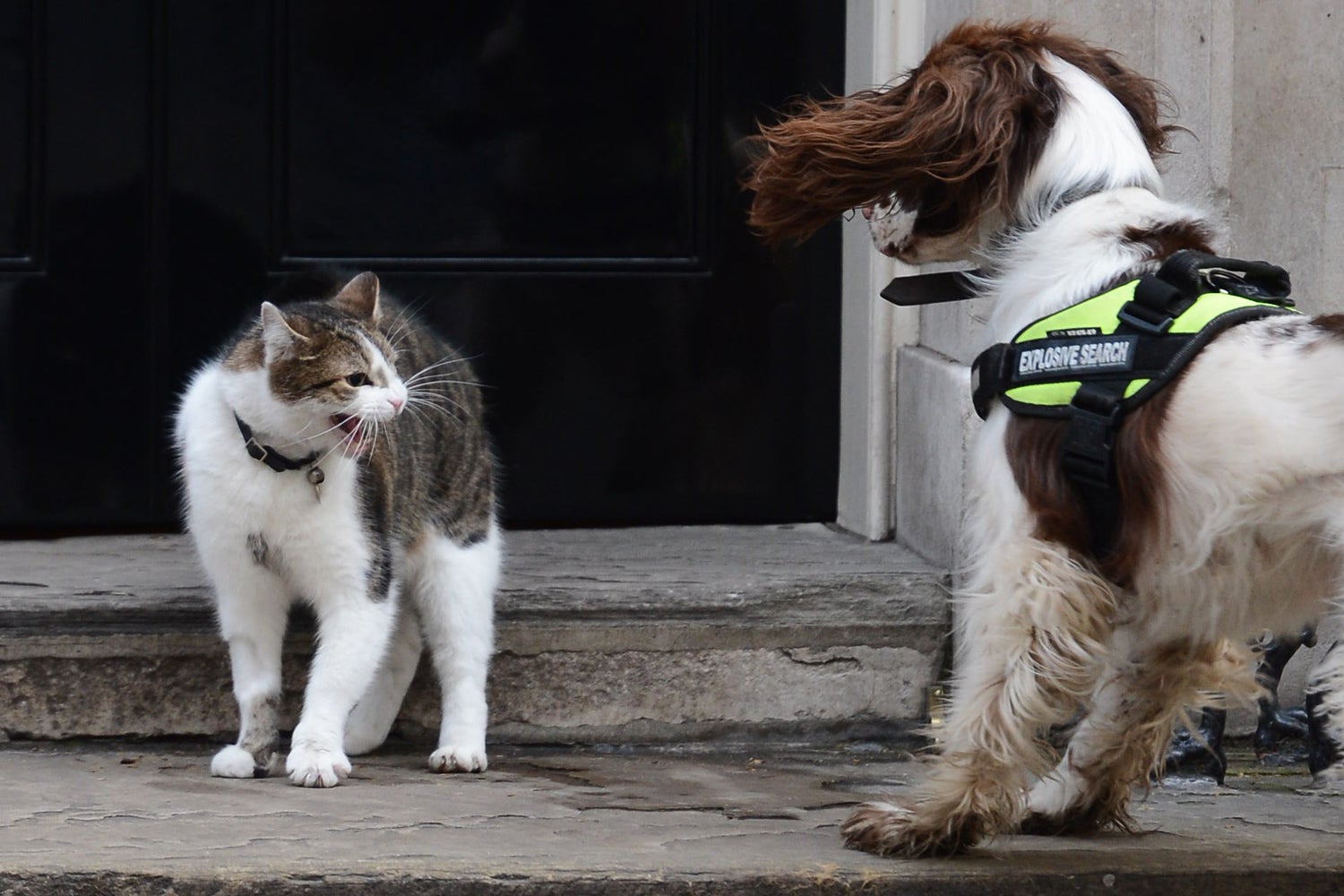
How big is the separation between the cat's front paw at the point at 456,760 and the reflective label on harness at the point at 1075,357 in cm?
→ 150

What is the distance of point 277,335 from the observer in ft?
10.7

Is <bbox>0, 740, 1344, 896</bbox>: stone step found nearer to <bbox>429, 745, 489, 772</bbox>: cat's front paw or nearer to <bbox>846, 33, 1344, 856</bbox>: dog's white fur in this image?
<bbox>429, 745, 489, 772</bbox>: cat's front paw

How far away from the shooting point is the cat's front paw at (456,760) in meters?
3.55

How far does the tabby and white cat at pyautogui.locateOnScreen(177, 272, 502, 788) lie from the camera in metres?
3.33

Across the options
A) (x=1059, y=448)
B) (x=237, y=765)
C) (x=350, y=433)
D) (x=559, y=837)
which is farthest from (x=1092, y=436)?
(x=237, y=765)

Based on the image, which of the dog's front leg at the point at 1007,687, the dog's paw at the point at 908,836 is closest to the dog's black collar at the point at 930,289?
the dog's front leg at the point at 1007,687

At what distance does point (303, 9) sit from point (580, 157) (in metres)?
0.82

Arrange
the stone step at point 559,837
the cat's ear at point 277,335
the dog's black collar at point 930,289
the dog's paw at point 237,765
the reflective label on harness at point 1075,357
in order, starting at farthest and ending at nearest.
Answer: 1. the dog's paw at point 237,765
2. the cat's ear at point 277,335
3. the dog's black collar at point 930,289
4. the stone step at point 559,837
5. the reflective label on harness at point 1075,357

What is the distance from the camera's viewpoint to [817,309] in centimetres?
461

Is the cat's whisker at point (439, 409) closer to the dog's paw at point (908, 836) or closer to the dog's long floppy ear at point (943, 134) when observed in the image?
the dog's long floppy ear at point (943, 134)

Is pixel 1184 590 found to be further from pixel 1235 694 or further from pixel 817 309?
pixel 817 309

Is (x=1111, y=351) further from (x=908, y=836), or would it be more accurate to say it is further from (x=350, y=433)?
(x=350, y=433)

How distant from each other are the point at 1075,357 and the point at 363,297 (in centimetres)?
163

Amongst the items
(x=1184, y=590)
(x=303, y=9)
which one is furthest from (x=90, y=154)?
(x=1184, y=590)
